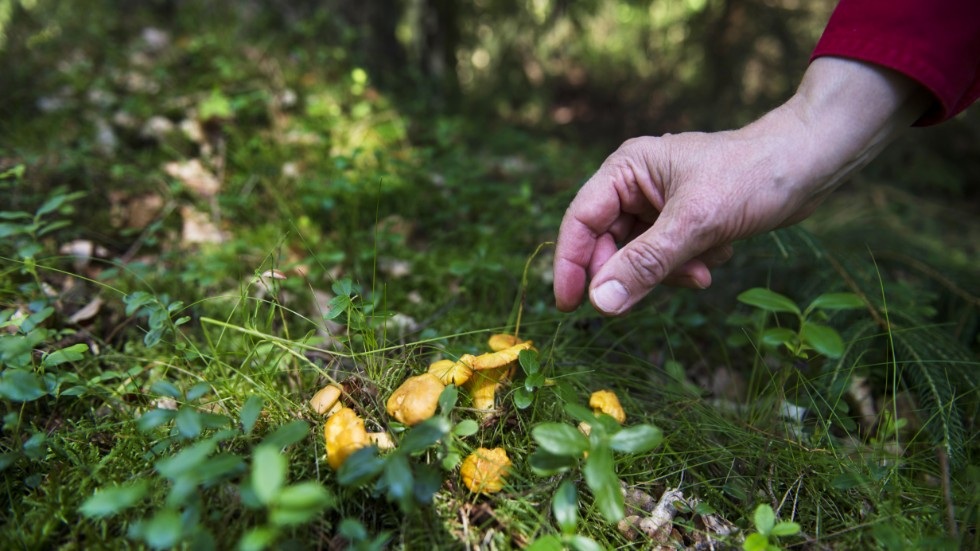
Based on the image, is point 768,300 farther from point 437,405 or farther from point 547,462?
point 437,405

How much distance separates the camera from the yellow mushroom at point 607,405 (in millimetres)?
1455

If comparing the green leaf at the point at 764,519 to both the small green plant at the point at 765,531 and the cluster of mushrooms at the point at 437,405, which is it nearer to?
the small green plant at the point at 765,531

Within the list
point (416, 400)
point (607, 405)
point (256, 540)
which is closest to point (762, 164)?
point (607, 405)

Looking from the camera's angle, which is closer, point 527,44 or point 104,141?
point 104,141

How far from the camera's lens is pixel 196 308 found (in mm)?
1975

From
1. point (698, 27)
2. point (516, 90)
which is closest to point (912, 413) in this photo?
point (698, 27)

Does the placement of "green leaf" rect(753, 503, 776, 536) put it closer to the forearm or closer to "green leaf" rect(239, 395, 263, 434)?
the forearm

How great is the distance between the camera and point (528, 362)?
136 centimetres

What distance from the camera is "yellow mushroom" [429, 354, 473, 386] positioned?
4.44 feet

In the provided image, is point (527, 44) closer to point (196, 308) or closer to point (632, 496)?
point (196, 308)

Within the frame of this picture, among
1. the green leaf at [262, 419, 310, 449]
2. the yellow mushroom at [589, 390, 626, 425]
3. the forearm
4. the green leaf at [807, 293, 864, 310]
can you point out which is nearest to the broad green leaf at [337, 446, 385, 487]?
the green leaf at [262, 419, 310, 449]

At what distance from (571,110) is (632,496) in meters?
5.29

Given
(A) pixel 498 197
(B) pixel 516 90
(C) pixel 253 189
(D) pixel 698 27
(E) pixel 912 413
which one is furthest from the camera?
(B) pixel 516 90

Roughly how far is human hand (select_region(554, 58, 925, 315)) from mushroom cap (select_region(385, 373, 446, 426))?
0.56 meters
